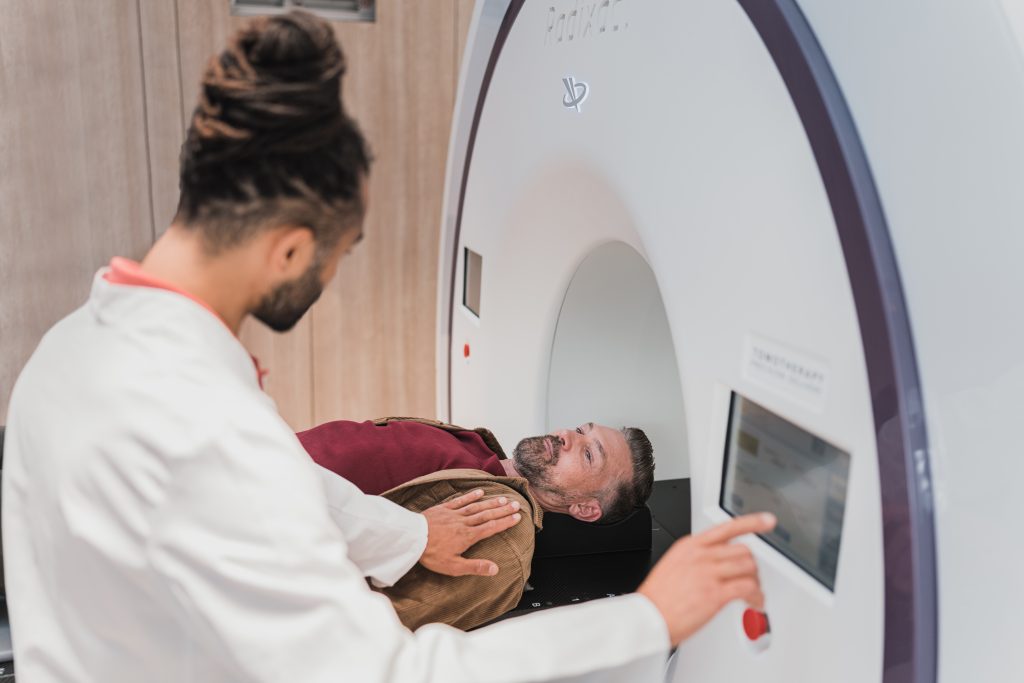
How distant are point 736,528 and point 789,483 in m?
0.08

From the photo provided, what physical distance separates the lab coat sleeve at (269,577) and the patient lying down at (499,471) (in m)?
0.66

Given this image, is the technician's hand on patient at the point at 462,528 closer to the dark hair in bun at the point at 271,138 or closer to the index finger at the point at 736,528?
the index finger at the point at 736,528

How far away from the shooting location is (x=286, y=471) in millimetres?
769

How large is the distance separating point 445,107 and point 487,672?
241 centimetres

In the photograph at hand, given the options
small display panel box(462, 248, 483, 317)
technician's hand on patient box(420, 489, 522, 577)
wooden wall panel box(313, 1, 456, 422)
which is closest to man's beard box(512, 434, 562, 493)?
technician's hand on patient box(420, 489, 522, 577)

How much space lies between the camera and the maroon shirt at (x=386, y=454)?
1682mm

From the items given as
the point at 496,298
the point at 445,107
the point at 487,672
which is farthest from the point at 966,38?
the point at 445,107

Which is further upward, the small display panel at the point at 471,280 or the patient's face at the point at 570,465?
the small display panel at the point at 471,280

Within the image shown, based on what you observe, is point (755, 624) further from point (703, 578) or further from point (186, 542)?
point (186, 542)

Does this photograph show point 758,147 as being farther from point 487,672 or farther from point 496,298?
point 496,298

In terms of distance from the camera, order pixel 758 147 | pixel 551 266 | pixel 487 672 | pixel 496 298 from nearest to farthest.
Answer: pixel 487 672, pixel 758 147, pixel 551 266, pixel 496 298

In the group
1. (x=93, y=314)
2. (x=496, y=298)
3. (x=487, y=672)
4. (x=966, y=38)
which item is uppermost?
(x=966, y=38)

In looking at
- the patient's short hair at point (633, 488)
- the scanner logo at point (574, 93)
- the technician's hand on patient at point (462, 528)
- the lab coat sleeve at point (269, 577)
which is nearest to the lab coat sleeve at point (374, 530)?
the technician's hand on patient at point (462, 528)

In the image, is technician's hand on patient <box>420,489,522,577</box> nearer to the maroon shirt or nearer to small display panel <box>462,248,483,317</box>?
the maroon shirt
